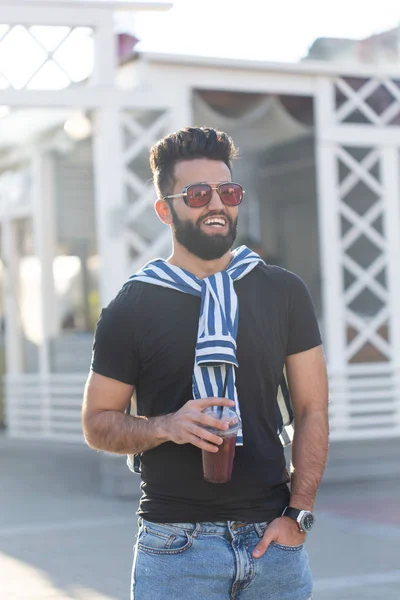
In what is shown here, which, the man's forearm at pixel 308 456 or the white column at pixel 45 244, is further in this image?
the white column at pixel 45 244

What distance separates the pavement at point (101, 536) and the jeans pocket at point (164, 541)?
3.11m

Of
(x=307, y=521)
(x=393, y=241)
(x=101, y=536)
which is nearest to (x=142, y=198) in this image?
(x=393, y=241)

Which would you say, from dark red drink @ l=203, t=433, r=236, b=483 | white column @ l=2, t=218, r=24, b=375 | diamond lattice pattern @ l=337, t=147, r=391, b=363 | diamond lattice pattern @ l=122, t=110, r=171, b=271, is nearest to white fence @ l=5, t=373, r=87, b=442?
white column @ l=2, t=218, r=24, b=375

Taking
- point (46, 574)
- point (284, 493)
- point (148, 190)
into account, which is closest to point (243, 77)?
point (148, 190)

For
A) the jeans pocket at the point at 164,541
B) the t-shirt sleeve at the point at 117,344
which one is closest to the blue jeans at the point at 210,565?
the jeans pocket at the point at 164,541

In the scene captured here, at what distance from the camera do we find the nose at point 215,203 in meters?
2.96

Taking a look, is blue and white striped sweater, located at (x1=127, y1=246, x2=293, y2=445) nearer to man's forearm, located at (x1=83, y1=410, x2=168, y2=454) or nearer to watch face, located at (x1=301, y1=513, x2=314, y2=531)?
man's forearm, located at (x1=83, y1=410, x2=168, y2=454)

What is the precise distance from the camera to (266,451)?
2.90 metres

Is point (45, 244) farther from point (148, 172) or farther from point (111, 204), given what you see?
point (111, 204)

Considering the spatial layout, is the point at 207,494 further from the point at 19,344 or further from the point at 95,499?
the point at 19,344

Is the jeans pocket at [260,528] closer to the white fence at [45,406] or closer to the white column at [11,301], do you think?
the white fence at [45,406]

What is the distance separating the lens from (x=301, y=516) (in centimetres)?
288

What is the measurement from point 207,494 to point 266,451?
206 millimetres

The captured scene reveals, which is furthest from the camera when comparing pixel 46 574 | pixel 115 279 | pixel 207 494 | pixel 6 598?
pixel 115 279
